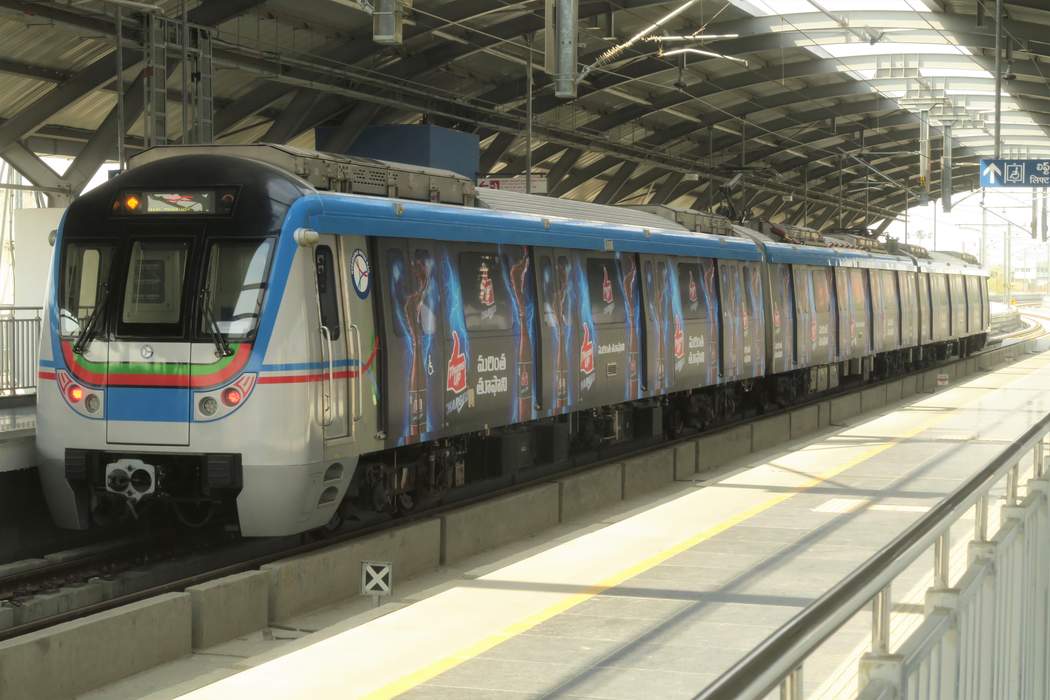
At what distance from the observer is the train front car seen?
35.3 ft

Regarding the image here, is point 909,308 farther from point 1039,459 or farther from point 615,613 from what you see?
point 1039,459

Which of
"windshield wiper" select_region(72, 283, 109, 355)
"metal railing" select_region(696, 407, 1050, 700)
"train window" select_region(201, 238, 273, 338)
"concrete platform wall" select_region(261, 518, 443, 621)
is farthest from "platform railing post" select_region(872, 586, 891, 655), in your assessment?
"windshield wiper" select_region(72, 283, 109, 355)

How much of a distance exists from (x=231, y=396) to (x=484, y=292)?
3.84 metres

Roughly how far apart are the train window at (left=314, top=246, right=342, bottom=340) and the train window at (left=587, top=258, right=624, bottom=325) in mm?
5771

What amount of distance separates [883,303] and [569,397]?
19.1 meters

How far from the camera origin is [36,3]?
20.7 m

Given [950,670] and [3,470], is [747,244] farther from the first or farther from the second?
[950,670]

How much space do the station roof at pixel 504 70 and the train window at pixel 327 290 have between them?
444cm

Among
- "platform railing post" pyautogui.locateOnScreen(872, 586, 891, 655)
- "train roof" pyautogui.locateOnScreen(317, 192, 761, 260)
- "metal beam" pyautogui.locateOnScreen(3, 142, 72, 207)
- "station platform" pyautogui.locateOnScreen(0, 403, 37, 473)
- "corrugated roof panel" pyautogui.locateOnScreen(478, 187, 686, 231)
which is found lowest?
"station platform" pyautogui.locateOnScreen(0, 403, 37, 473)

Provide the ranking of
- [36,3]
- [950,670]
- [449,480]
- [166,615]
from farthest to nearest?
[36,3], [449,480], [166,615], [950,670]

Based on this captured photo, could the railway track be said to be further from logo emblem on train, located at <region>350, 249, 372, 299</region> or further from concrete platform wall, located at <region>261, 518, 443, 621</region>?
logo emblem on train, located at <region>350, 249, 372, 299</region>

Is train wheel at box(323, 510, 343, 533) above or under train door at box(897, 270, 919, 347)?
under

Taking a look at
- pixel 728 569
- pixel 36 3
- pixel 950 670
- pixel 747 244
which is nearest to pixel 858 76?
pixel 747 244

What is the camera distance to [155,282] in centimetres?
1130
